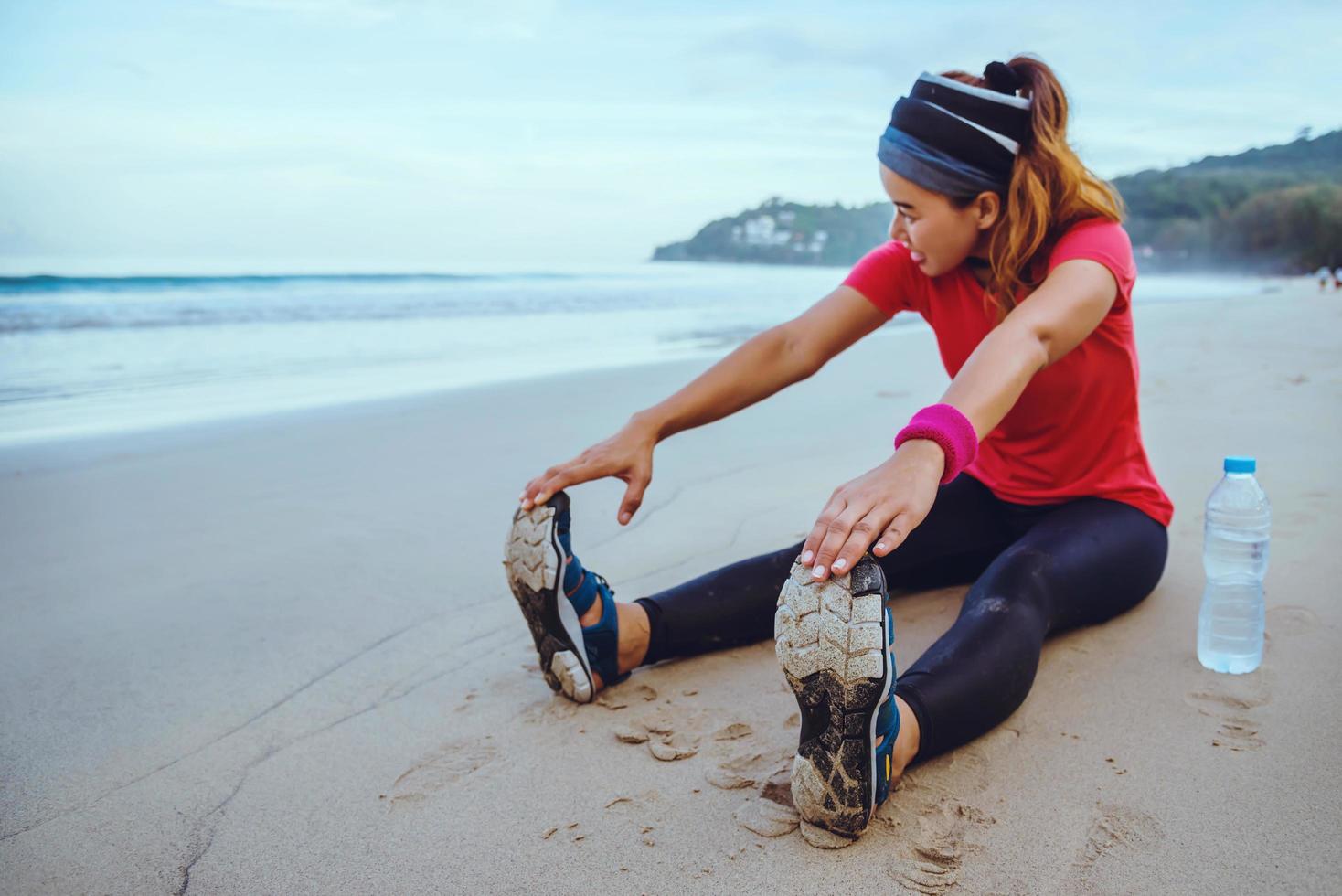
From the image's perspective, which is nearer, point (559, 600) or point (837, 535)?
point (837, 535)

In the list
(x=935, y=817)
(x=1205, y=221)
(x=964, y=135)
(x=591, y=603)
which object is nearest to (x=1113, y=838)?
(x=935, y=817)

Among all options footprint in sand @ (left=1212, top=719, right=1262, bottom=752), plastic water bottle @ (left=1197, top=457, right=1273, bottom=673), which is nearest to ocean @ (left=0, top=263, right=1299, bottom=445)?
plastic water bottle @ (left=1197, top=457, right=1273, bottom=673)

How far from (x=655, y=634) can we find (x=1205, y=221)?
35.8m

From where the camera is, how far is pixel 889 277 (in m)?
2.34

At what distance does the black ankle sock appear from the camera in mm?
2029

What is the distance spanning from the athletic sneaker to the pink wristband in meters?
0.73

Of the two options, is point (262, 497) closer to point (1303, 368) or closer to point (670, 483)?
point (670, 483)

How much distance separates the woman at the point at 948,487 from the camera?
4.53ft

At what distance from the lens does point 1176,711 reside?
1.80m

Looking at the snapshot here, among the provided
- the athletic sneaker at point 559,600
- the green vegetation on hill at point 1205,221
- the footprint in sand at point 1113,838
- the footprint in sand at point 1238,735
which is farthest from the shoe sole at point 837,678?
the green vegetation on hill at point 1205,221

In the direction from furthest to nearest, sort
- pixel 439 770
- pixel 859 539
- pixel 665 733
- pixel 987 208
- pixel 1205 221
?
1. pixel 1205 221
2. pixel 987 208
3. pixel 665 733
4. pixel 439 770
5. pixel 859 539

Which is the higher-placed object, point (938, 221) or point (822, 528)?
point (938, 221)

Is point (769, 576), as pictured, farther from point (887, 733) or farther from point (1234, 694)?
point (1234, 694)

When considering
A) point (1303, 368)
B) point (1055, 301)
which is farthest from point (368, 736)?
point (1303, 368)
